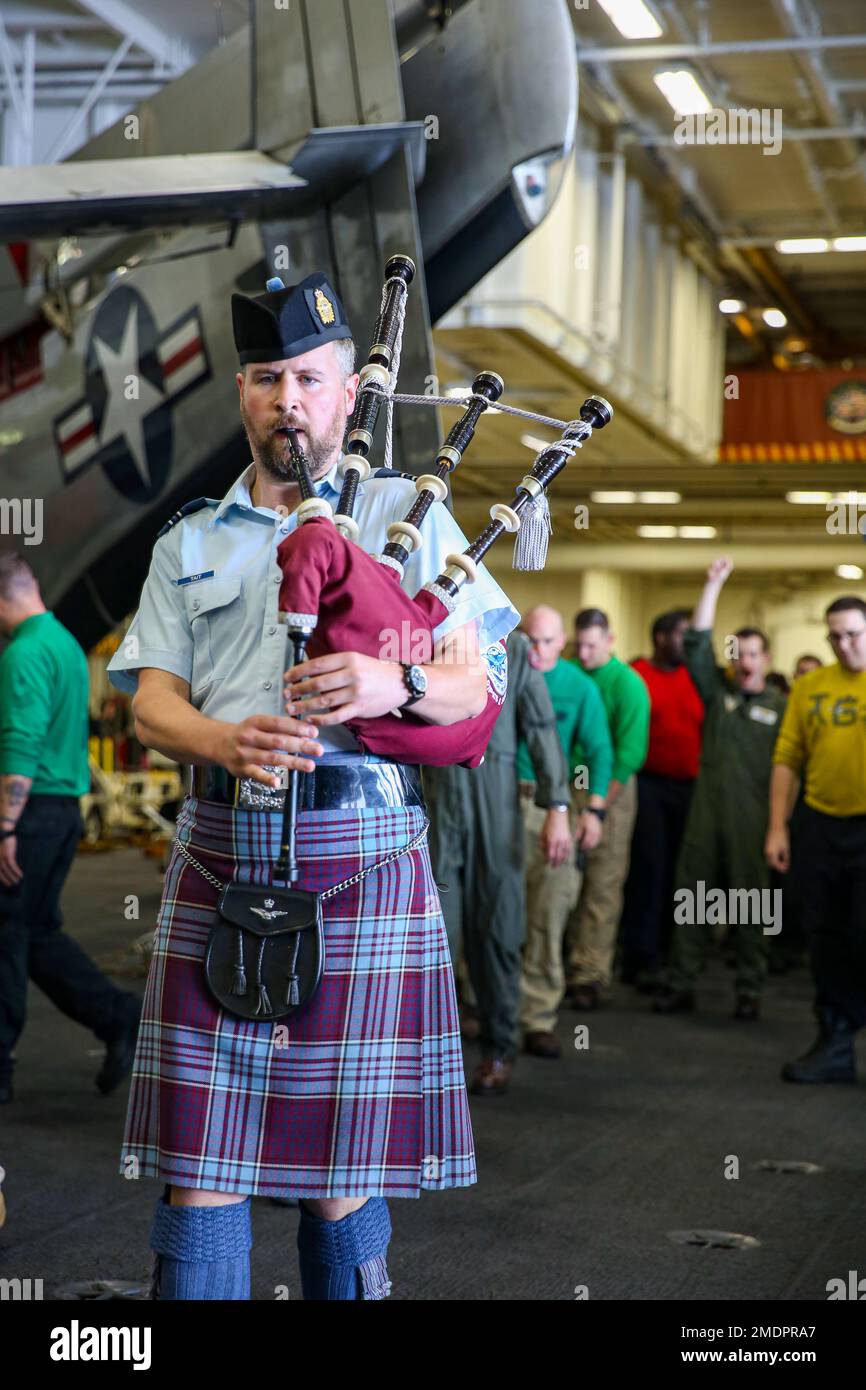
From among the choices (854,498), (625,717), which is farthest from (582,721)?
(854,498)

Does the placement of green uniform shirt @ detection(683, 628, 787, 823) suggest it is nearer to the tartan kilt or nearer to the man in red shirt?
the man in red shirt

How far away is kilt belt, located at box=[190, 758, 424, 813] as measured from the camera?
6.91ft

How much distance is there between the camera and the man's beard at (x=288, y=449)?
7.04 feet

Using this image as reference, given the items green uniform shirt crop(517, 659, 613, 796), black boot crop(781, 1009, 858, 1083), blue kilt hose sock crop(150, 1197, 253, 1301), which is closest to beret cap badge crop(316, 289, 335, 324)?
blue kilt hose sock crop(150, 1197, 253, 1301)

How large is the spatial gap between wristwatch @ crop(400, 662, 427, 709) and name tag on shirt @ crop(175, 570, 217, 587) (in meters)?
0.37

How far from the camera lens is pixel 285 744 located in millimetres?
1898

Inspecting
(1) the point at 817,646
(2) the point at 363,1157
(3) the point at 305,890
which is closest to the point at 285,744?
(3) the point at 305,890

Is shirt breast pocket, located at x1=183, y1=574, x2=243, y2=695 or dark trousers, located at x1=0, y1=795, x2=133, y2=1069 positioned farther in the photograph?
dark trousers, located at x1=0, y1=795, x2=133, y2=1069

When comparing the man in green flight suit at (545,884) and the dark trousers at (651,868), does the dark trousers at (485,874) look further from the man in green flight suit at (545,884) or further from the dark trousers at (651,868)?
the dark trousers at (651,868)

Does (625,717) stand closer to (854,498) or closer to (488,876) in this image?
(488,876)

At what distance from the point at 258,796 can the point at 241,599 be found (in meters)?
0.28

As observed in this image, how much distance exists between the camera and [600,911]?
7.21m
